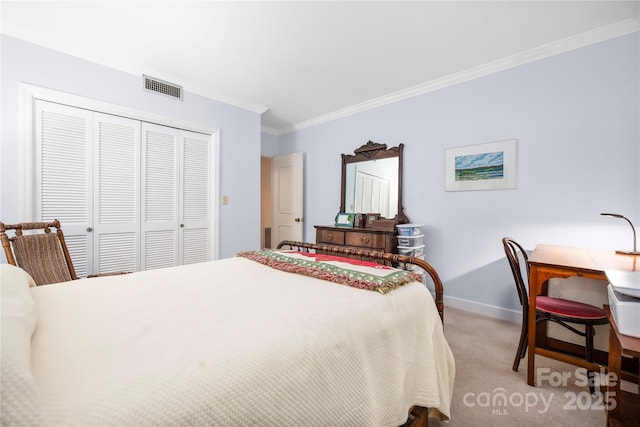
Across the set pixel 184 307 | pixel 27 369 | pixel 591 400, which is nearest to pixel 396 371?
pixel 184 307

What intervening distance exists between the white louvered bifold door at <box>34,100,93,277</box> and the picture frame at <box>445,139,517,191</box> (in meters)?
3.79

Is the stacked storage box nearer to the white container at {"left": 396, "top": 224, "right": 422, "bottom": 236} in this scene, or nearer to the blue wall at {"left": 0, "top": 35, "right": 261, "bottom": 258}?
the white container at {"left": 396, "top": 224, "right": 422, "bottom": 236}

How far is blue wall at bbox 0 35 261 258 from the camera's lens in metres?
2.36

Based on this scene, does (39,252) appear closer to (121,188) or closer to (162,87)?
(121,188)

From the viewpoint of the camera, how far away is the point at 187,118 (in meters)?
3.38

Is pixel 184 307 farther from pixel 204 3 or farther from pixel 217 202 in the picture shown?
pixel 217 202

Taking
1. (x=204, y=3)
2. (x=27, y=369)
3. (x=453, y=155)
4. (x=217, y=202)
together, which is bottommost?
(x=27, y=369)

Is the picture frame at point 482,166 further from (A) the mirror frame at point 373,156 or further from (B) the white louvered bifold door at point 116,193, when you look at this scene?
Answer: (B) the white louvered bifold door at point 116,193

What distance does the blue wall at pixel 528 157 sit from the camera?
232 centimetres

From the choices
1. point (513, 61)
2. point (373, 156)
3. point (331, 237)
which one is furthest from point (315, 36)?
point (331, 237)

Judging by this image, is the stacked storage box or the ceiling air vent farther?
the stacked storage box

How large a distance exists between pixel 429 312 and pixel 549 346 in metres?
1.53

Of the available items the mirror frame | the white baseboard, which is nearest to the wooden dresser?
the mirror frame

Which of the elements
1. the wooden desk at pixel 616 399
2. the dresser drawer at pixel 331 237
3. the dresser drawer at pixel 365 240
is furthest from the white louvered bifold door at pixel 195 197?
the wooden desk at pixel 616 399
